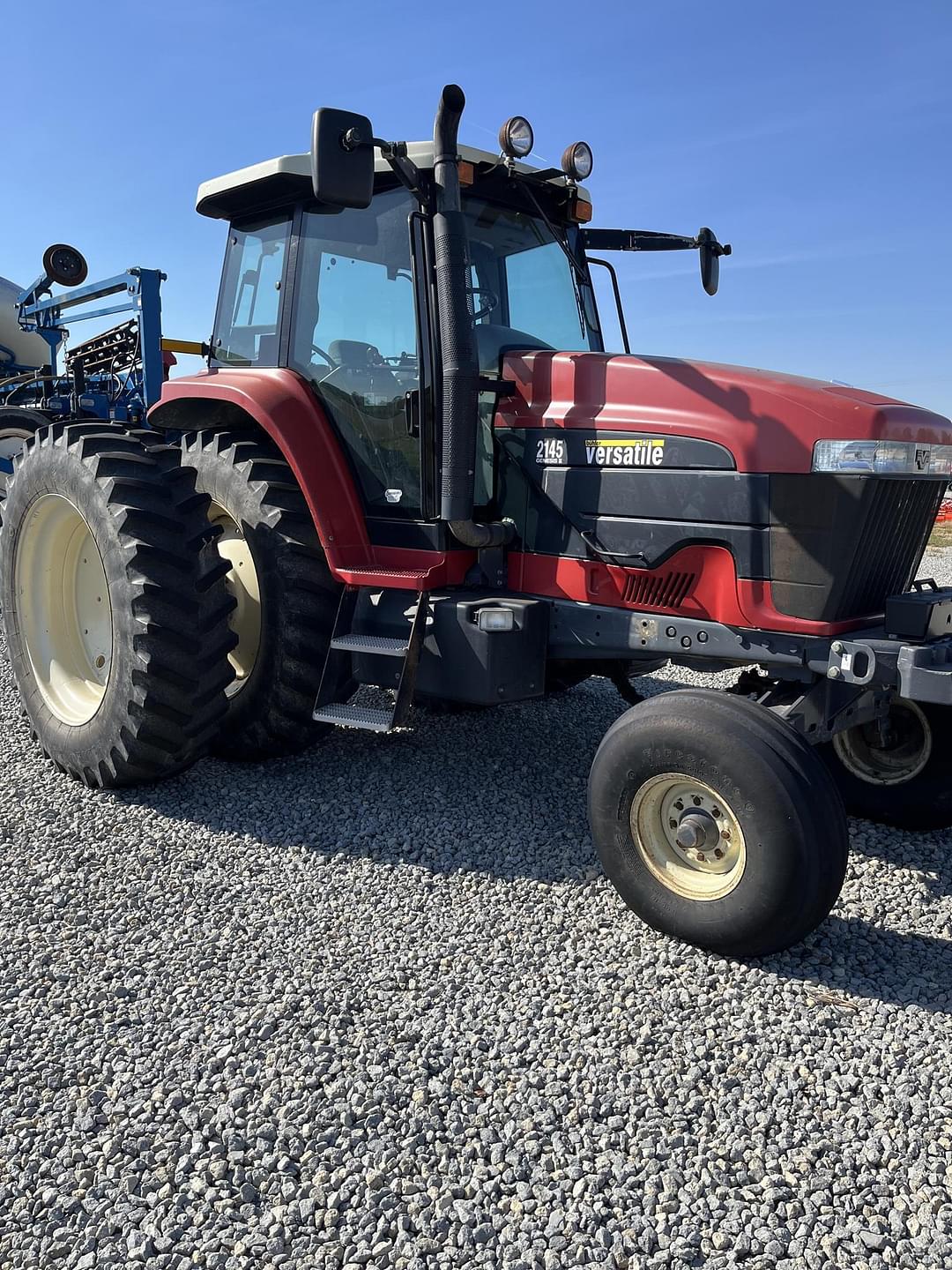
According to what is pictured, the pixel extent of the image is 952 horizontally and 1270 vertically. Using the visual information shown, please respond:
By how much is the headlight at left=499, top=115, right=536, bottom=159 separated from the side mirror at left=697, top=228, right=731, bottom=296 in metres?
1.13

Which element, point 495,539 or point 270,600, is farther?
point 270,600

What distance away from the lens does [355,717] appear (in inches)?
147

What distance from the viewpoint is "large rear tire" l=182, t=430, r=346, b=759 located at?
4.02m

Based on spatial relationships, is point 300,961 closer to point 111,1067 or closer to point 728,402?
point 111,1067

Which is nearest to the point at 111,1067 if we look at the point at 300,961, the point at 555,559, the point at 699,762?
the point at 300,961

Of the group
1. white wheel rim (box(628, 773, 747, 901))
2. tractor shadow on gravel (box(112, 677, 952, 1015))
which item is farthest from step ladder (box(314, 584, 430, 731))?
white wheel rim (box(628, 773, 747, 901))

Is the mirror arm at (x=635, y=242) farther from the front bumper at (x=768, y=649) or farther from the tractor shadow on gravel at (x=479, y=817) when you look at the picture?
the tractor shadow on gravel at (x=479, y=817)

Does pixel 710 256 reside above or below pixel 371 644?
above

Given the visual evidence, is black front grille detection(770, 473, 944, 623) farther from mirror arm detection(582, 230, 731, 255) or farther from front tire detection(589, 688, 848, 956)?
mirror arm detection(582, 230, 731, 255)

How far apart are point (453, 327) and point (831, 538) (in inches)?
56.6

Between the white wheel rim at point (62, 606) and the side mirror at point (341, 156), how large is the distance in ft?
6.90

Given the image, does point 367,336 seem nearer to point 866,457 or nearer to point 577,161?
point 577,161

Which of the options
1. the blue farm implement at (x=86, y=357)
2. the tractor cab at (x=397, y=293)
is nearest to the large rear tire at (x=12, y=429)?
the blue farm implement at (x=86, y=357)

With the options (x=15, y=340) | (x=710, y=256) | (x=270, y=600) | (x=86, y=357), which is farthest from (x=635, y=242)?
(x=15, y=340)
